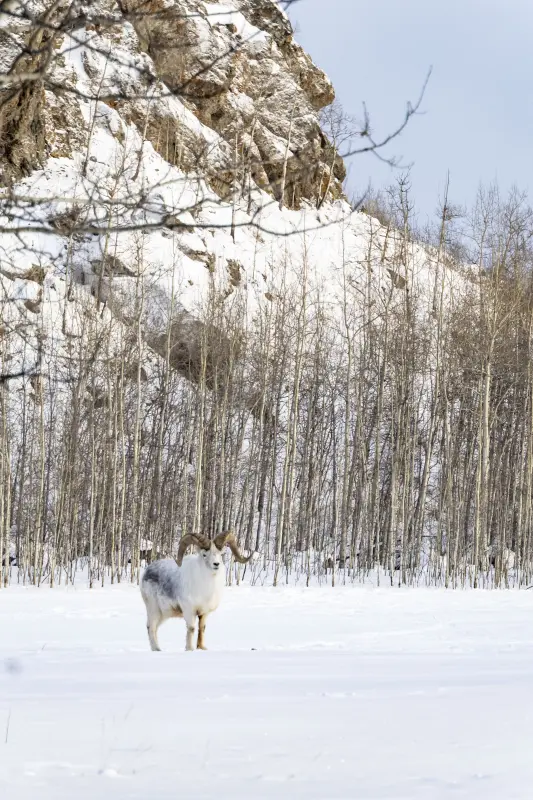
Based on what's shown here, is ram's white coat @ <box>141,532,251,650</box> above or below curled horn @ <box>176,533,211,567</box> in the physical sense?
below

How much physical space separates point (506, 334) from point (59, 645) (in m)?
17.5

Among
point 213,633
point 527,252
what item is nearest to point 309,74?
point 527,252

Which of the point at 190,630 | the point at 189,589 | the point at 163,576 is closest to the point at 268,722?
the point at 190,630

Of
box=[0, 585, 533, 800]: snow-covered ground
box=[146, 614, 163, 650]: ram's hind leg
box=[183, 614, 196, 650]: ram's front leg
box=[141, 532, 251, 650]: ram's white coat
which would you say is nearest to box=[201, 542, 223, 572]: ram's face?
box=[141, 532, 251, 650]: ram's white coat

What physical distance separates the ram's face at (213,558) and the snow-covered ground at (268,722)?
0.91 meters

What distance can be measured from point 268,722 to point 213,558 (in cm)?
426

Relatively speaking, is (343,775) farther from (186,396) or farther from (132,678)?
(186,396)

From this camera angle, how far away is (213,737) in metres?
3.62

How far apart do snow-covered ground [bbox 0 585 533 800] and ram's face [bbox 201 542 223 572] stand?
910 millimetres

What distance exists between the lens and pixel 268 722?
3.92 m

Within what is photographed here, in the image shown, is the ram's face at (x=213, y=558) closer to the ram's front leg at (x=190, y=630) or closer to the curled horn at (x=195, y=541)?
the curled horn at (x=195, y=541)

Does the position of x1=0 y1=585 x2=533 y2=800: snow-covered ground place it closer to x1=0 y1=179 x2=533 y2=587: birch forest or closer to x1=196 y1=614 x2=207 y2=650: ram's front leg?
x1=196 y1=614 x2=207 y2=650: ram's front leg

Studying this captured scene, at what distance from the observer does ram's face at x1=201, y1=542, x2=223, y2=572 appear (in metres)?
8.15

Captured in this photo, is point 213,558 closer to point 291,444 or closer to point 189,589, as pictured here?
point 189,589
